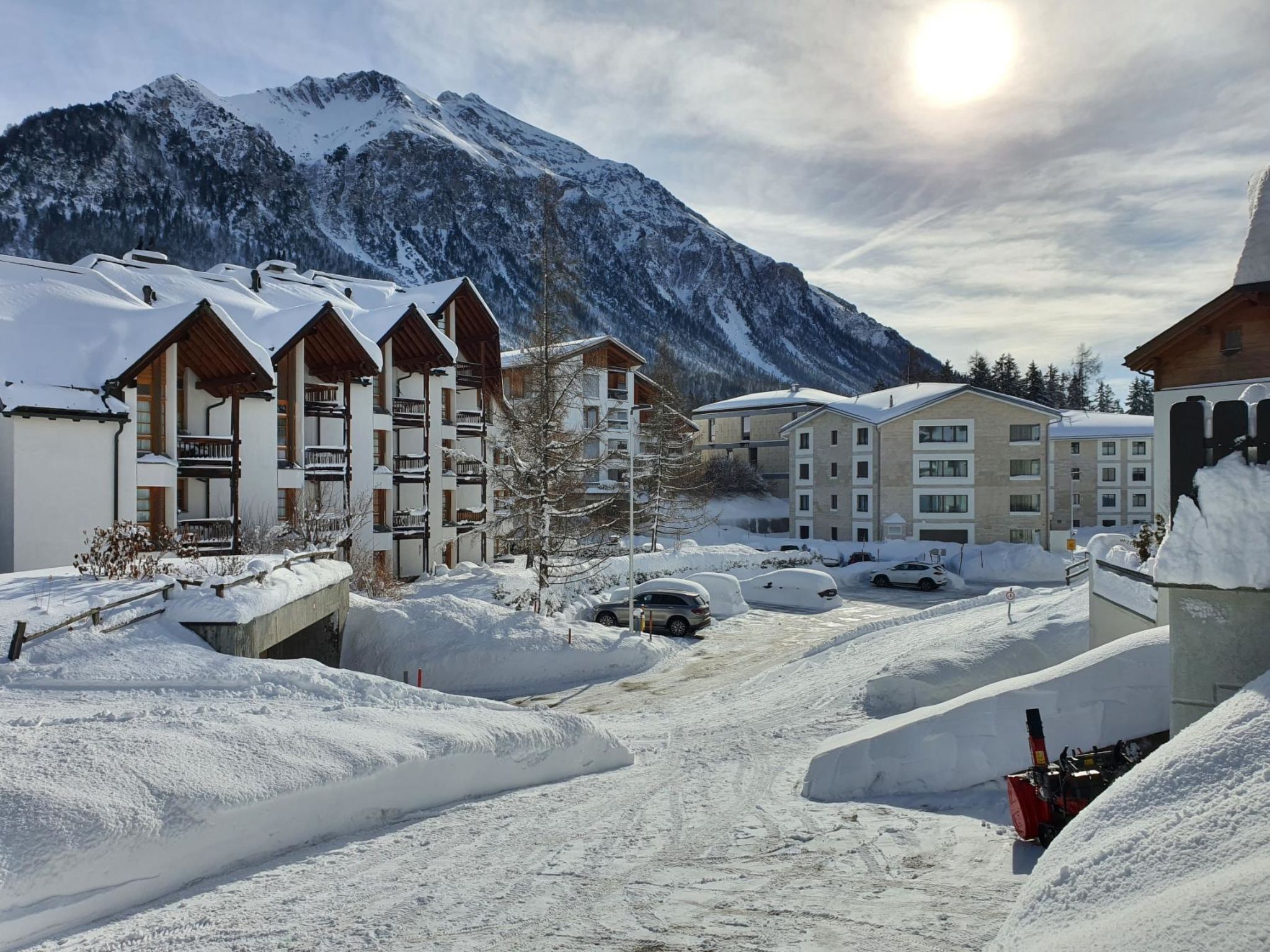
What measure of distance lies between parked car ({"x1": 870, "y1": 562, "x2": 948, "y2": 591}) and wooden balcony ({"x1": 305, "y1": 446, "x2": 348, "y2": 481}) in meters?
26.8

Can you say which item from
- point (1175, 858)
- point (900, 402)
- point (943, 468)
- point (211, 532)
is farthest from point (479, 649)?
point (900, 402)

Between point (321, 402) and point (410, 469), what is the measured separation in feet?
17.5

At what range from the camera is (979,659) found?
14531mm

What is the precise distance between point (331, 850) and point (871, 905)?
16.6 feet

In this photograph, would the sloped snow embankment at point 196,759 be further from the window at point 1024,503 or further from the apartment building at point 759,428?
the apartment building at point 759,428

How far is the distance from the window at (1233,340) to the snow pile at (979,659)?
42.0 ft

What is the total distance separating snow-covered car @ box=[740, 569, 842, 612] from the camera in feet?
116

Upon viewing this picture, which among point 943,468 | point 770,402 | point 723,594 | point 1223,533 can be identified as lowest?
point 723,594

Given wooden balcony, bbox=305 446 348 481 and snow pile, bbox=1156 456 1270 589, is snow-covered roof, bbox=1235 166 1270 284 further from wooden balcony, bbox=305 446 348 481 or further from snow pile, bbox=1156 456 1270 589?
wooden balcony, bbox=305 446 348 481

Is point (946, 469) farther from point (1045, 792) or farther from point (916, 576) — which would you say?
point (1045, 792)

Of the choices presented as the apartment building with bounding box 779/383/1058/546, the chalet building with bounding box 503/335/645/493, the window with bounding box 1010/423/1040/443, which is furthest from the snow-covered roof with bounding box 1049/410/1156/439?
the chalet building with bounding box 503/335/645/493

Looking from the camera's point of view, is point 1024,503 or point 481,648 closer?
point 481,648

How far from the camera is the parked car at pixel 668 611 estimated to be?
28078 millimetres

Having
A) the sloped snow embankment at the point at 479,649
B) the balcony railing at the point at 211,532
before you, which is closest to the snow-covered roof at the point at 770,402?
the sloped snow embankment at the point at 479,649
